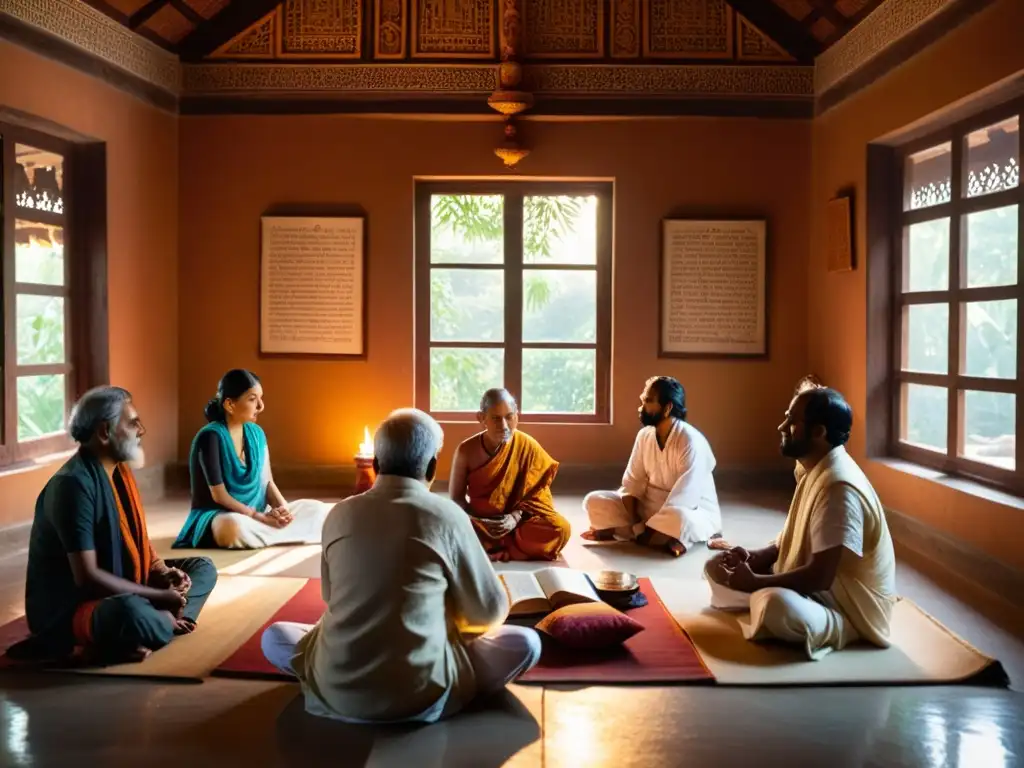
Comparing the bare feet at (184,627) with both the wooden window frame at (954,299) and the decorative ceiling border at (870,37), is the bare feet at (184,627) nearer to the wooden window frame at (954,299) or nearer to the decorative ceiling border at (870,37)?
the wooden window frame at (954,299)

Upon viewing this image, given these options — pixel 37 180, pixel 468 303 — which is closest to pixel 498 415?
pixel 468 303

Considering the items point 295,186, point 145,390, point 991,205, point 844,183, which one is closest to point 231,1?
point 295,186

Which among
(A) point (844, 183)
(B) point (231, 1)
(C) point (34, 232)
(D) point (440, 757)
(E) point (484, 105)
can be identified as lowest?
(D) point (440, 757)

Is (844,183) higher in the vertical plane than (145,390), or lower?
higher

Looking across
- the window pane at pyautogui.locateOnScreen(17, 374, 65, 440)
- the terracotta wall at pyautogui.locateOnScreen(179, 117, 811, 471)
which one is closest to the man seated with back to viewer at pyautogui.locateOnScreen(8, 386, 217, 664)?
the window pane at pyautogui.locateOnScreen(17, 374, 65, 440)

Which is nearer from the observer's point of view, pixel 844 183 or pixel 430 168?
pixel 844 183

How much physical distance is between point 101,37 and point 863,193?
4888 millimetres

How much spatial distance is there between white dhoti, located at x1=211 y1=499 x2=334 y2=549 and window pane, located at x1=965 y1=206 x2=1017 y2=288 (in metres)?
3.66

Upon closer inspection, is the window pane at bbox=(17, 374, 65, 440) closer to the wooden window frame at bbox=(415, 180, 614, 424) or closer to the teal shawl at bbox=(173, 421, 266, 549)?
the teal shawl at bbox=(173, 421, 266, 549)

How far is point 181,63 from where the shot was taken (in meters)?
7.20

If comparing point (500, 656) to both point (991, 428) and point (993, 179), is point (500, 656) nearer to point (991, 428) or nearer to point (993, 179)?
point (991, 428)

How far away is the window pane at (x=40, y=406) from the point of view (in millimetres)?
5703

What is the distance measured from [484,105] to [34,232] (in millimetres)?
3168

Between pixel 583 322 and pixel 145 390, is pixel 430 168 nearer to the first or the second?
pixel 583 322
